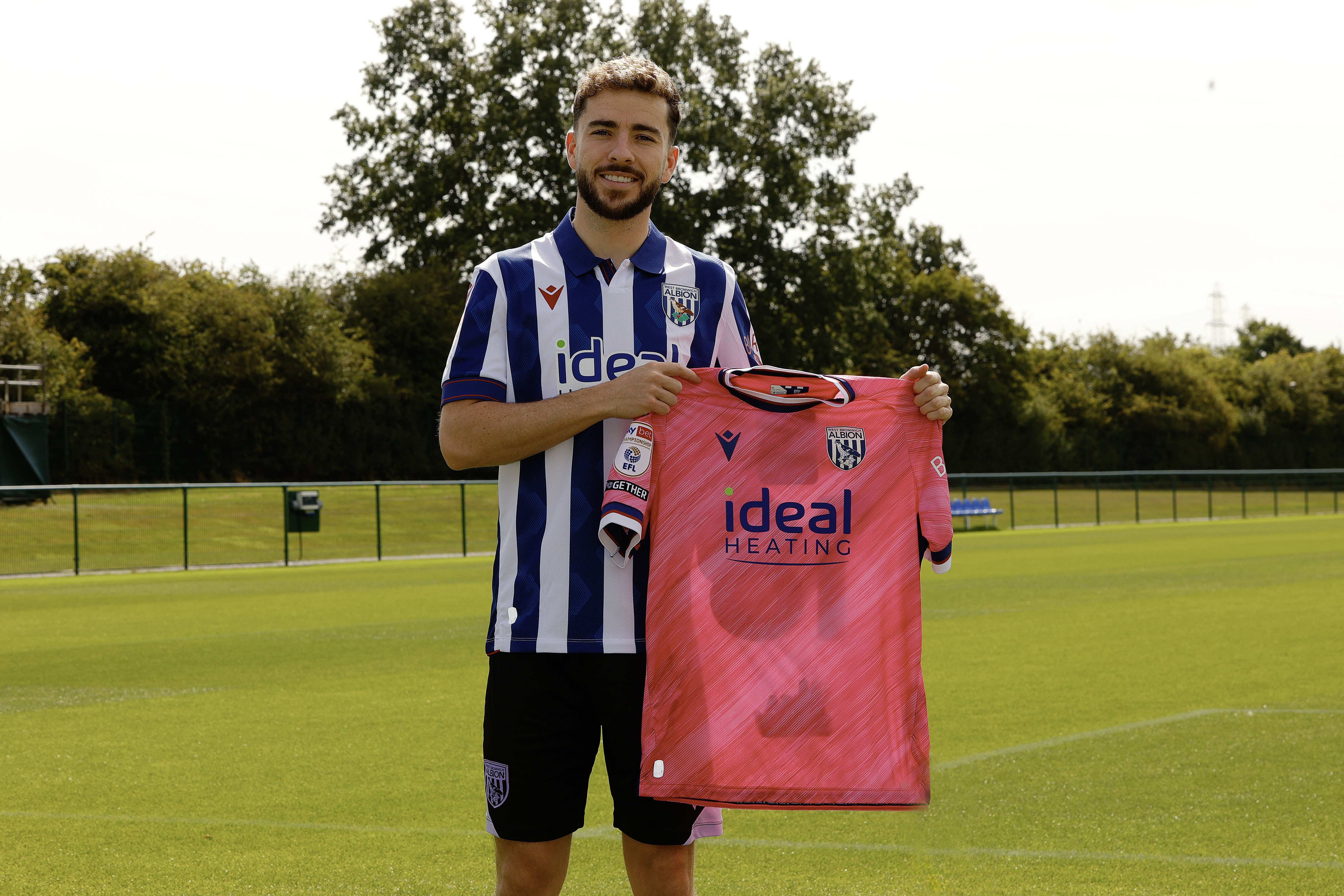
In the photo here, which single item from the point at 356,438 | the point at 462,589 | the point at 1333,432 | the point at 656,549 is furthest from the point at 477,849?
the point at 1333,432

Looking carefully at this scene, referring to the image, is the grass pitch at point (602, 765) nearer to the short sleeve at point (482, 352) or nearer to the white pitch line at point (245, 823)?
the white pitch line at point (245, 823)

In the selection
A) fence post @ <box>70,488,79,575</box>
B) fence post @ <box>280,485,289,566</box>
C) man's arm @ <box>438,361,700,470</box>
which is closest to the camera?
man's arm @ <box>438,361,700,470</box>

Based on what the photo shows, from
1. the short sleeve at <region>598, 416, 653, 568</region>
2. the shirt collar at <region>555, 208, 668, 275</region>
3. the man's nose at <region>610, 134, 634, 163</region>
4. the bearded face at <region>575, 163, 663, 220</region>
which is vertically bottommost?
the short sleeve at <region>598, 416, 653, 568</region>

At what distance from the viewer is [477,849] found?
482 centimetres

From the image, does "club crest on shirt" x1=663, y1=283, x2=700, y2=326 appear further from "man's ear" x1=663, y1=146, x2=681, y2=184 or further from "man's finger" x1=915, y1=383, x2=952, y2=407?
"man's finger" x1=915, y1=383, x2=952, y2=407

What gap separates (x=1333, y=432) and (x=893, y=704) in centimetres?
7462

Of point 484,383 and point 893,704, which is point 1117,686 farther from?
point 484,383

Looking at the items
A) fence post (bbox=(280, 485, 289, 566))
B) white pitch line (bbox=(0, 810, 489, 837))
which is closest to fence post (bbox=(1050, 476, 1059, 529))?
fence post (bbox=(280, 485, 289, 566))

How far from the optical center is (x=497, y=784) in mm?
2824

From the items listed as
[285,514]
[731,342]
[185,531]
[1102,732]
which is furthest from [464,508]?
[731,342]

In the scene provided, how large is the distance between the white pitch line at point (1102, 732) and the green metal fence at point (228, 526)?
1646cm

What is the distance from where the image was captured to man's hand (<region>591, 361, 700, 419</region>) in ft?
9.08

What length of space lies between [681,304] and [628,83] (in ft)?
1.61

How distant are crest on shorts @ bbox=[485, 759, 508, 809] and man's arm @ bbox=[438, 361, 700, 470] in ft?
2.08
